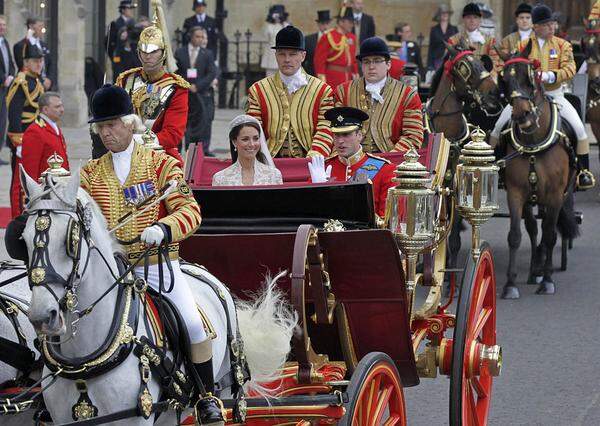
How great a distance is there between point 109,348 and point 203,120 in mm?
15140

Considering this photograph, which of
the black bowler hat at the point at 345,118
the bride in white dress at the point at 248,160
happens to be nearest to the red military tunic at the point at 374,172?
the black bowler hat at the point at 345,118

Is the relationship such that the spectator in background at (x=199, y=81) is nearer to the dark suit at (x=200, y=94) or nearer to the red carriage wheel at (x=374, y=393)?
the dark suit at (x=200, y=94)

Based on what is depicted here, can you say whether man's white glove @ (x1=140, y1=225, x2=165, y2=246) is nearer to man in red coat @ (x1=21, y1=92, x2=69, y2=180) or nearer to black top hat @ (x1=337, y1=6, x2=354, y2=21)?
man in red coat @ (x1=21, y1=92, x2=69, y2=180)

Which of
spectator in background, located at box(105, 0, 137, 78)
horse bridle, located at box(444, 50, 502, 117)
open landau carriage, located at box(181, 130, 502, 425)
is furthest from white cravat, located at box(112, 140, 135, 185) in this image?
spectator in background, located at box(105, 0, 137, 78)

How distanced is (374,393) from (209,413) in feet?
2.92

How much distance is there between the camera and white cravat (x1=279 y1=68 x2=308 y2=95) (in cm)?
854

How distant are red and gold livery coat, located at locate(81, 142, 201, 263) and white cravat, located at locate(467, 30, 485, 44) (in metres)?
10.1

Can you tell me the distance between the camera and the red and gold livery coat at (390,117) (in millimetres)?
9016

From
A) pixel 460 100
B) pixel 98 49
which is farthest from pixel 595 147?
pixel 460 100

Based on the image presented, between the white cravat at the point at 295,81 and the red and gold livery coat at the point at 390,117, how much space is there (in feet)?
2.02

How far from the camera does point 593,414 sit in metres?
8.20

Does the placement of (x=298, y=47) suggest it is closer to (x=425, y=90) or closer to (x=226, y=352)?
(x=226, y=352)

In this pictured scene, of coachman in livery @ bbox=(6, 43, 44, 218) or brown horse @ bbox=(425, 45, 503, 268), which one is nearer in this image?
brown horse @ bbox=(425, 45, 503, 268)

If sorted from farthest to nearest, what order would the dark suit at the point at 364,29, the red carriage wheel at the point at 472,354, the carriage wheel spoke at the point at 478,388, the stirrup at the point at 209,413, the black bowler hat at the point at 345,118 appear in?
the dark suit at the point at 364,29, the carriage wheel spoke at the point at 478,388, the black bowler hat at the point at 345,118, the red carriage wheel at the point at 472,354, the stirrup at the point at 209,413
